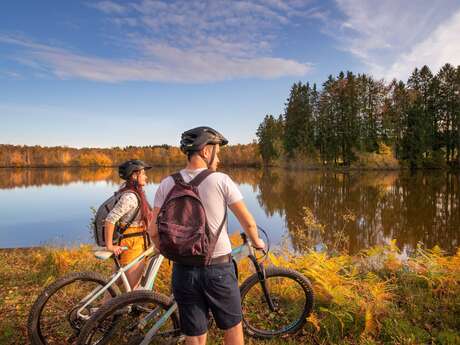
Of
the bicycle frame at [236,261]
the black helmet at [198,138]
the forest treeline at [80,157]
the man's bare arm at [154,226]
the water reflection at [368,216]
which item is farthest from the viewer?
the forest treeline at [80,157]

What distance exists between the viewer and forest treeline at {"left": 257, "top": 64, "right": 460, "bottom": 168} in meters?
52.4

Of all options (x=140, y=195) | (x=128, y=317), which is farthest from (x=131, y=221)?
(x=128, y=317)

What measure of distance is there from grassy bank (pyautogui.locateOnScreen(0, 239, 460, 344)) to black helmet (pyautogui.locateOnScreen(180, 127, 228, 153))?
9.02 ft

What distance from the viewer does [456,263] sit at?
5.94 metres

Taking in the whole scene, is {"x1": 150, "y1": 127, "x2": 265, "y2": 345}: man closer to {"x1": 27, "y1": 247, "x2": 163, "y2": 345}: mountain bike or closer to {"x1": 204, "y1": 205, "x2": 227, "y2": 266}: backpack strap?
{"x1": 204, "y1": 205, "x2": 227, "y2": 266}: backpack strap

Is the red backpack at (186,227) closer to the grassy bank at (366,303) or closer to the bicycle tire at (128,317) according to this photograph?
the bicycle tire at (128,317)

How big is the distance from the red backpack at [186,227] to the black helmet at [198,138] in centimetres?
25

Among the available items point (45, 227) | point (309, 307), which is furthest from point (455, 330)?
point (45, 227)

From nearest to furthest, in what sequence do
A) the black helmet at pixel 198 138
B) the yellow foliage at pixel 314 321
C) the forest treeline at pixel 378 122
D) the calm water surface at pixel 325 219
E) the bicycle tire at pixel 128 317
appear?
the black helmet at pixel 198 138
the bicycle tire at pixel 128 317
the yellow foliage at pixel 314 321
the calm water surface at pixel 325 219
the forest treeline at pixel 378 122

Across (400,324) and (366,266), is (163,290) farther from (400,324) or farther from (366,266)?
(366,266)

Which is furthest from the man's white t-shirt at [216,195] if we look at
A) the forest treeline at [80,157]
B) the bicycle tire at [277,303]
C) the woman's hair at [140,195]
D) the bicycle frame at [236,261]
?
the forest treeline at [80,157]

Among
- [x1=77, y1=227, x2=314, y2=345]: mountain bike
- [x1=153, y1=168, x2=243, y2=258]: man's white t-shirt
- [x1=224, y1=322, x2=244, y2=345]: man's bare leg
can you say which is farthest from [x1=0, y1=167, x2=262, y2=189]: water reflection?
[x1=153, y1=168, x2=243, y2=258]: man's white t-shirt

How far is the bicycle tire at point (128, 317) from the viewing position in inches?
119

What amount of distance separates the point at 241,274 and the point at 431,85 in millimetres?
62637
